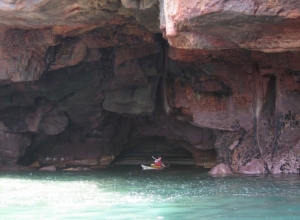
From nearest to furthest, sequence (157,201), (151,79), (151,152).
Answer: (157,201), (151,79), (151,152)

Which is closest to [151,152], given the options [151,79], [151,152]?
[151,152]

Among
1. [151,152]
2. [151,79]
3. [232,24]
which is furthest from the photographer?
[151,152]

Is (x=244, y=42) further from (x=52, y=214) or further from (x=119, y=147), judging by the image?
(x=119, y=147)

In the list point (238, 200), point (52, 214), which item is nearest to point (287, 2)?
point (238, 200)

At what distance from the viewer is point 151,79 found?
17.9m

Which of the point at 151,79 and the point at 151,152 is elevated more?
the point at 151,79

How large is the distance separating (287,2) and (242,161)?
29.0 feet

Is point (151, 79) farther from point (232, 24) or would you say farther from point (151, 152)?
point (232, 24)

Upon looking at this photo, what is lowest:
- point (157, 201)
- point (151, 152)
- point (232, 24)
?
point (157, 201)

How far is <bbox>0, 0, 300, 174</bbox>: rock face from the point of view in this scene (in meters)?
9.19

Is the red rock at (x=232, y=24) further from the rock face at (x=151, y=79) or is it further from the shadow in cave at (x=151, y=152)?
the shadow in cave at (x=151, y=152)

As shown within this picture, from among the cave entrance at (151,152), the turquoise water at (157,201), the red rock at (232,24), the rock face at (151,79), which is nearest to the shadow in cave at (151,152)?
the cave entrance at (151,152)

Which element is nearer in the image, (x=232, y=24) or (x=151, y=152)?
(x=232, y=24)

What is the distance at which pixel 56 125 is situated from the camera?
1994 cm
